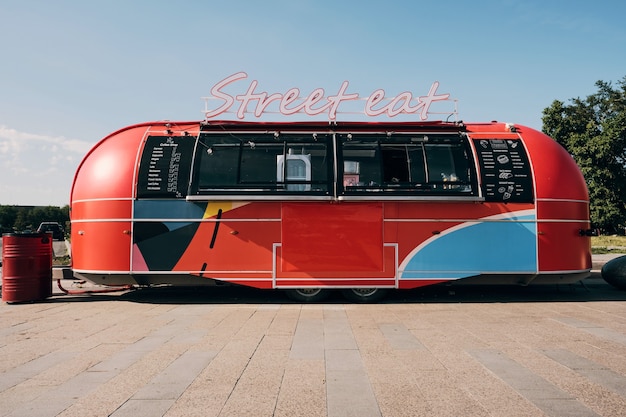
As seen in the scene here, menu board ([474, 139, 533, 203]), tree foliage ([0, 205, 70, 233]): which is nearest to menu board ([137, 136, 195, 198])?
menu board ([474, 139, 533, 203])

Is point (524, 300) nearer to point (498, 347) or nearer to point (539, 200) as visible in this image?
point (539, 200)

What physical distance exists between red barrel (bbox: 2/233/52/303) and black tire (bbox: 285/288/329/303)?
5.34 meters

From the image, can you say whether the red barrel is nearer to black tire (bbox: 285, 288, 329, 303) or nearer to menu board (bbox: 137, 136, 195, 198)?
menu board (bbox: 137, 136, 195, 198)

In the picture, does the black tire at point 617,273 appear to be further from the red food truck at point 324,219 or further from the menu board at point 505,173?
the menu board at point 505,173

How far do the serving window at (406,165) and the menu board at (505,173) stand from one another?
303mm

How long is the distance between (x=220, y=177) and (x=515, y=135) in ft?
20.6

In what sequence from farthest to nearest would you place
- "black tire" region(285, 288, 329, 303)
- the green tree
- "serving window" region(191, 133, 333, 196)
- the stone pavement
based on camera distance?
the green tree → "black tire" region(285, 288, 329, 303) → "serving window" region(191, 133, 333, 196) → the stone pavement

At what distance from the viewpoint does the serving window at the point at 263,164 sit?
825cm

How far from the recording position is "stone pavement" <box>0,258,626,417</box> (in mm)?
3674

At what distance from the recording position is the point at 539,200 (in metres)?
8.38

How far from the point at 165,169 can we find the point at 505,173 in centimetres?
689

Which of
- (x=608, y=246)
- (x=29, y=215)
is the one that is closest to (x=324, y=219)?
(x=608, y=246)

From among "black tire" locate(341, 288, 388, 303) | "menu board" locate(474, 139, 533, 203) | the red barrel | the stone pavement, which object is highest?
"menu board" locate(474, 139, 533, 203)

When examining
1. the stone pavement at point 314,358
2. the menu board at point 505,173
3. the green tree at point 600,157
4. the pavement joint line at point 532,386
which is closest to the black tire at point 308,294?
the stone pavement at point 314,358
